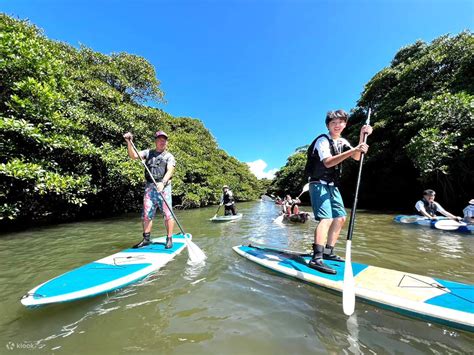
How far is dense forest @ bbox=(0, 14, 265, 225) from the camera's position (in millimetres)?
7672

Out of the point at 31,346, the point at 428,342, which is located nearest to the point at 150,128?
the point at 31,346

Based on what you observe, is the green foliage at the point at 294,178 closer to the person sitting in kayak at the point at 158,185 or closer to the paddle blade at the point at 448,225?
the paddle blade at the point at 448,225

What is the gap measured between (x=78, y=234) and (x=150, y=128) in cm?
950

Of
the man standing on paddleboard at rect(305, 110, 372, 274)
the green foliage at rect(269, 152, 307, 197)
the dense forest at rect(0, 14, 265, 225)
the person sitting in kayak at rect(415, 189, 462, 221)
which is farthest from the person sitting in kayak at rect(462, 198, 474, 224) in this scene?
the green foliage at rect(269, 152, 307, 197)

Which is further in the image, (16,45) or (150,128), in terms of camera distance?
(150,128)

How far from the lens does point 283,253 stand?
4.33 m

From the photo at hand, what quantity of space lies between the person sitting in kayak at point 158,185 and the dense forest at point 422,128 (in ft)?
45.5

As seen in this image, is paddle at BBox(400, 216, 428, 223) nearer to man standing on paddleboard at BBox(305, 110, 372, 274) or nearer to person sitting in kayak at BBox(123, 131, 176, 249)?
man standing on paddleboard at BBox(305, 110, 372, 274)

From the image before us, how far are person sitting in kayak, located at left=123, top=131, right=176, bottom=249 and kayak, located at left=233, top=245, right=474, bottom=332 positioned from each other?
97.8 inches

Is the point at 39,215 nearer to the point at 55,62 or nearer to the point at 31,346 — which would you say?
the point at 55,62

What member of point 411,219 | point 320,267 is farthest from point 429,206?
point 320,267

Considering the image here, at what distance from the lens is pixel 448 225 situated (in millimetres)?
7602

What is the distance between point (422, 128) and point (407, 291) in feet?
49.7

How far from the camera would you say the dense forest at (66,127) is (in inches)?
302
